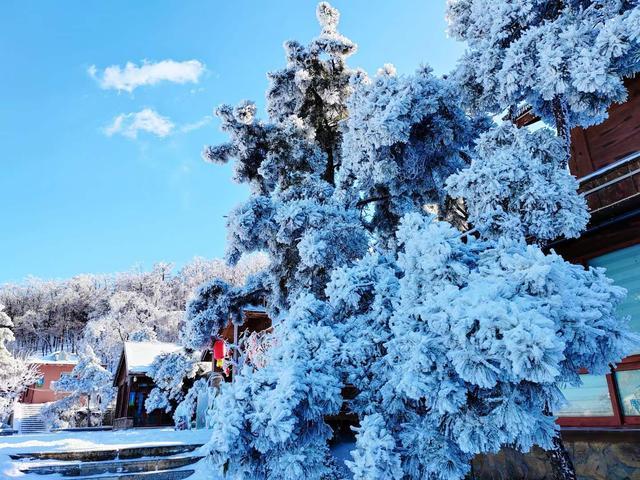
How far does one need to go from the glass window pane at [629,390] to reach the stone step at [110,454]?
931cm

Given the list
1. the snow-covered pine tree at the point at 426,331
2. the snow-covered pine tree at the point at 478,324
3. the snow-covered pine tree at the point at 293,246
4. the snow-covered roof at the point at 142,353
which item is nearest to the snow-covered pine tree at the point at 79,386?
the snow-covered roof at the point at 142,353

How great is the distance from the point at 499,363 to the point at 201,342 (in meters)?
6.99

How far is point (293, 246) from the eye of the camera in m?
7.51

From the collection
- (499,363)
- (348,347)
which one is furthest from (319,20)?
Result: (499,363)

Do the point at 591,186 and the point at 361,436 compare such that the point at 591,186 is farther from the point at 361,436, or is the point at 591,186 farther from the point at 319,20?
the point at 319,20

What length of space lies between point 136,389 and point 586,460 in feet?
75.4

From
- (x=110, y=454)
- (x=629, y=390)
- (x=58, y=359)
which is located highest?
(x=58, y=359)

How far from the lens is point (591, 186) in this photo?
256 inches

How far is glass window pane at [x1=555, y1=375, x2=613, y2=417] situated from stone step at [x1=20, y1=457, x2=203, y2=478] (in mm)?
7668

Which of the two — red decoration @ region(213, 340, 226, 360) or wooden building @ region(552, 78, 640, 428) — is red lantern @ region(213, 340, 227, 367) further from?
wooden building @ region(552, 78, 640, 428)

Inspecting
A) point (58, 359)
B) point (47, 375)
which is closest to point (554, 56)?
point (47, 375)

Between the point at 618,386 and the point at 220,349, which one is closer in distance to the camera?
the point at 618,386

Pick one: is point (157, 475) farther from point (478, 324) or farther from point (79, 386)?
point (79, 386)

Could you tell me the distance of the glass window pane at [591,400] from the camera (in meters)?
6.15
